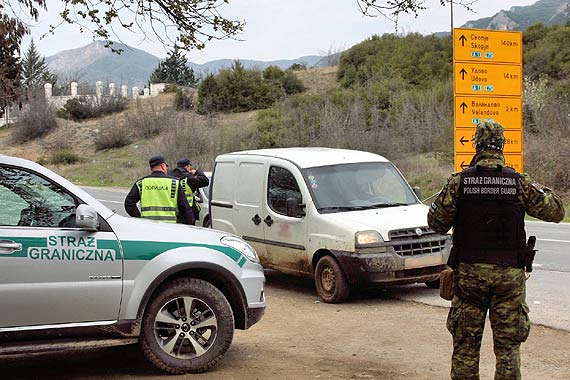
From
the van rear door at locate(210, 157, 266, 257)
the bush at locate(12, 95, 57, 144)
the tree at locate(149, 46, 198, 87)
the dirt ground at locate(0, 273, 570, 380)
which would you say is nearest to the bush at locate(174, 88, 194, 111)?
the bush at locate(12, 95, 57, 144)

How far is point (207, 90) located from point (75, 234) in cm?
5468

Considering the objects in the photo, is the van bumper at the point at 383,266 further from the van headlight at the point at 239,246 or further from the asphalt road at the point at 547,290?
the van headlight at the point at 239,246

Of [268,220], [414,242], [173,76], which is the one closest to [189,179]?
[268,220]

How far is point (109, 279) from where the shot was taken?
20.2 feet

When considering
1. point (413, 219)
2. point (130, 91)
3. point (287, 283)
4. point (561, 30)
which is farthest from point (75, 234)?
point (130, 91)

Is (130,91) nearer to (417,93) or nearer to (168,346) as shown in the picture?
(417,93)

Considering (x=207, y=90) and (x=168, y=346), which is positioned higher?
(x=207, y=90)

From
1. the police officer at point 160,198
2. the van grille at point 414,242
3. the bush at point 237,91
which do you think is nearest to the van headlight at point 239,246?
the police officer at point 160,198

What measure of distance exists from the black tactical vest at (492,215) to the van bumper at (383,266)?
425cm

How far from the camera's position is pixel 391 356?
281 inches

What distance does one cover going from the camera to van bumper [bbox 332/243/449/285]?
948cm

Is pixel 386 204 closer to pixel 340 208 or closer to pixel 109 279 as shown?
pixel 340 208

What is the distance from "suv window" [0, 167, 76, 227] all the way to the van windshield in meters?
4.44

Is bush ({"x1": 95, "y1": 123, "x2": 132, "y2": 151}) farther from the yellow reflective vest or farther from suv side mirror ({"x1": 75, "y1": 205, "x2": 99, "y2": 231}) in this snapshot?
suv side mirror ({"x1": 75, "y1": 205, "x2": 99, "y2": 231})
